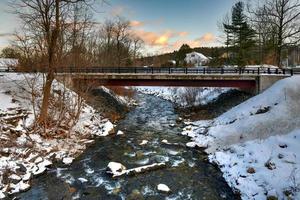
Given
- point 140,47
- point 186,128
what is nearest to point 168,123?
point 186,128

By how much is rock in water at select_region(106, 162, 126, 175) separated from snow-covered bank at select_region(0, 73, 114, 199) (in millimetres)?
2797

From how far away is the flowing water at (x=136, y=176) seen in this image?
12430mm

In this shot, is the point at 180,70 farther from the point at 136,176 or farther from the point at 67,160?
the point at 136,176

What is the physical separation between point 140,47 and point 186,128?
5424cm

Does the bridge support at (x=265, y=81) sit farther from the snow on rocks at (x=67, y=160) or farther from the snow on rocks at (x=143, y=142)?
the snow on rocks at (x=67, y=160)

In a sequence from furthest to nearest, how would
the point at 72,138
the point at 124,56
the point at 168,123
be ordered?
1. the point at 124,56
2. the point at 168,123
3. the point at 72,138

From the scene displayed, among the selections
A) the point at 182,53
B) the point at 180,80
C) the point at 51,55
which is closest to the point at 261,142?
the point at 180,80

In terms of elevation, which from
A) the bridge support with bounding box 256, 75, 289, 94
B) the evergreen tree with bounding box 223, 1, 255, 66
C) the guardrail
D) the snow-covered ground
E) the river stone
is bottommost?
the river stone

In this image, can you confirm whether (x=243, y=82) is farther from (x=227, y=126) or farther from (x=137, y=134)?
(x=137, y=134)

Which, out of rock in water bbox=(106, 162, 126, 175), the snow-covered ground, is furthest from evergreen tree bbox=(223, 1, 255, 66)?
rock in water bbox=(106, 162, 126, 175)

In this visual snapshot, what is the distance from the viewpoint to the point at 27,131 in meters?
18.4

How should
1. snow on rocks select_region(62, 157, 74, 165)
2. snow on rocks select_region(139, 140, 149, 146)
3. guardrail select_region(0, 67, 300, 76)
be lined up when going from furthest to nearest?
guardrail select_region(0, 67, 300, 76) < snow on rocks select_region(139, 140, 149, 146) < snow on rocks select_region(62, 157, 74, 165)

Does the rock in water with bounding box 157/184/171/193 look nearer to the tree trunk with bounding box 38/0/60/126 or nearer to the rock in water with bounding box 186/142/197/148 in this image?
the rock in water with bounding box 186/142/197/148

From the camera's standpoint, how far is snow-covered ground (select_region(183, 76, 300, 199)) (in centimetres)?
1199
